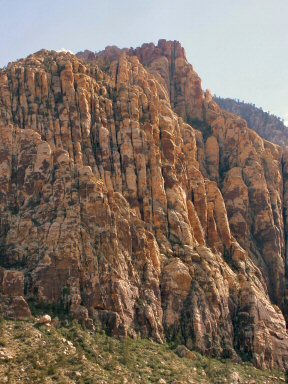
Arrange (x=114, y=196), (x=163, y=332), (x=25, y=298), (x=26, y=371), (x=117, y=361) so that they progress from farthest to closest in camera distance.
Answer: (x=114, y=196), (x=163, y=332), (x=25, y=298), (x=117, y=361), (x=26, y=371)

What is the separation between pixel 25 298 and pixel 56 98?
119 feet

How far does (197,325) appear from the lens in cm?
7400

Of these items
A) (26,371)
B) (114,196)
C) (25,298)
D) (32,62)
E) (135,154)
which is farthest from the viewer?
(32,62)

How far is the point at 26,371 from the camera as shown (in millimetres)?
53688

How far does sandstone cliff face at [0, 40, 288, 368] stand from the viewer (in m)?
71.8

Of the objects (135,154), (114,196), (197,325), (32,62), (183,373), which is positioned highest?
(32,62)

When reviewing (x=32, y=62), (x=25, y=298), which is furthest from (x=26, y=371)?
(x=32, y=62)

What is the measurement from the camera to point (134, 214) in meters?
80.2

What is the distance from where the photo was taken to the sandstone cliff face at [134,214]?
235 feet

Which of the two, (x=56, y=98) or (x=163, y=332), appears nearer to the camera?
(x=163, y=332)

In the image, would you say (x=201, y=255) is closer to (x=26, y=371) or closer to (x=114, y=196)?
(x=114, y=196)

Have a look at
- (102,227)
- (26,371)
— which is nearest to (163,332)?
(102,227)

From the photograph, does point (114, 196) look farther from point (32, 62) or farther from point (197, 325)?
point (32, 62)

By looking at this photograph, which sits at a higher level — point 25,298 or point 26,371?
point 25,298
